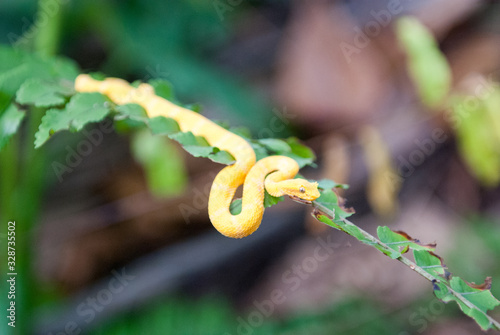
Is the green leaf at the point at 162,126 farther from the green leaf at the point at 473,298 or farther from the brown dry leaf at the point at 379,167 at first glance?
the brown dry leaf at the point at 379,167

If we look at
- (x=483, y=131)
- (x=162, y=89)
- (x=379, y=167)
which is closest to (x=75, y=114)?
(x=162, y=89)

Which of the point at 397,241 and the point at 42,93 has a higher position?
the point at 397,241

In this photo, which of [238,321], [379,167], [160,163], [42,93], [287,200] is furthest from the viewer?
[287,200]

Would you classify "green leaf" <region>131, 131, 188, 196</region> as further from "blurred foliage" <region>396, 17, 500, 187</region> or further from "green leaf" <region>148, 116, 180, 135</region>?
"blurred foliage" <region>396, 17, 500, 187</region>

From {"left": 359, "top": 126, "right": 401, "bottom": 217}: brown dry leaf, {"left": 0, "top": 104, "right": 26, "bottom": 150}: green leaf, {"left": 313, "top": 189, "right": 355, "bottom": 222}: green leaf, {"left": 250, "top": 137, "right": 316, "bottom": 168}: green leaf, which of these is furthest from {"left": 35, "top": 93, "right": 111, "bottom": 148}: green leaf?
{"left": 359, "top": 126, "right": 401, "bottom": 217}: brown dry leaf

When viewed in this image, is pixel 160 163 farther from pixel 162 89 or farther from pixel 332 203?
pixel 332 203

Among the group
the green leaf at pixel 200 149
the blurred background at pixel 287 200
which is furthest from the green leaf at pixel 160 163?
the green leaf at pixel 200 149

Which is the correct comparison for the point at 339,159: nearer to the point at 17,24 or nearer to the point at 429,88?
the point at 429,88
